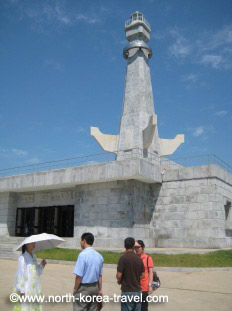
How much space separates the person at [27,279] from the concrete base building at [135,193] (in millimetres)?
10994

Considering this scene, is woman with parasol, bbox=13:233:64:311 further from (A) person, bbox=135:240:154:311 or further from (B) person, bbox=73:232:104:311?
(A) person, bbox=135:240:154:311

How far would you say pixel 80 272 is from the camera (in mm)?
3887

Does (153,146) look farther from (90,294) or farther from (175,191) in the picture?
(90,294)

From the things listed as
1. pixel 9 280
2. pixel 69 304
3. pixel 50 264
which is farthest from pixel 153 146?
pixel 69 304

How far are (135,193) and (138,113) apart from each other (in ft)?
17.2

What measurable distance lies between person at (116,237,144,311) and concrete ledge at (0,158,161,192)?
434 inches

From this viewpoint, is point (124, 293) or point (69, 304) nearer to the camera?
point (124, 293)

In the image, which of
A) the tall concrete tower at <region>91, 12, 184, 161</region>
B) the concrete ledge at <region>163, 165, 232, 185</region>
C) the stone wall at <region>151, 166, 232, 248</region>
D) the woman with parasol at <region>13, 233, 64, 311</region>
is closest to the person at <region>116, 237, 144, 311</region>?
the woman with parasol at <region>13, 233, 64, 311</region>

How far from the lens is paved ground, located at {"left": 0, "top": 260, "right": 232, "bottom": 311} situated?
6125 mm

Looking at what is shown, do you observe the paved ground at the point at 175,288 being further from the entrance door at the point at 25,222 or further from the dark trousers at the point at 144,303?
the entrance door at the point at 25,222

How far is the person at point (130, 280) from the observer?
159 inches

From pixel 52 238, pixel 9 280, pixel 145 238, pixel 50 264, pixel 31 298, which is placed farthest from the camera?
pixel 145 238

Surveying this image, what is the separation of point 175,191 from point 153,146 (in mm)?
3590

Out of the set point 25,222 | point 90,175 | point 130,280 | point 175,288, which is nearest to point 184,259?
point 175,288
